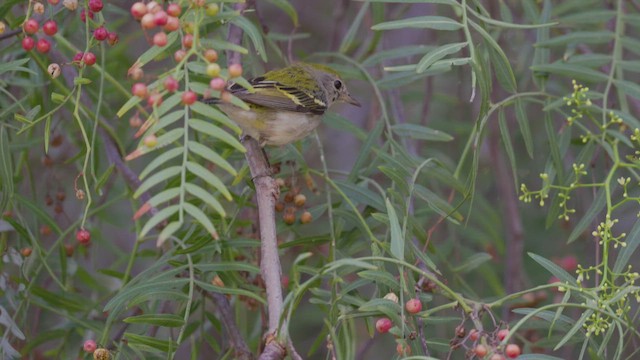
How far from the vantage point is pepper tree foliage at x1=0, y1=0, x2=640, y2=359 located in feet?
8.18

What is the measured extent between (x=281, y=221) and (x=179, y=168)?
4.58ft

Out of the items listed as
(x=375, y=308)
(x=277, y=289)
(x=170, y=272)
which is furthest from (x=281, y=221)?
(x=375, y=308)

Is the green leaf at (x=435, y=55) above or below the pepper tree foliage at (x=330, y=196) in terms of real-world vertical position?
above

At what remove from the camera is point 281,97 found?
13.4 feet

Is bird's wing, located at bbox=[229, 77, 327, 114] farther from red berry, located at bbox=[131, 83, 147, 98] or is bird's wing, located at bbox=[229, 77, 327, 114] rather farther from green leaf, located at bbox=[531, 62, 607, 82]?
red berry, located at bbox=[131, 83, 147, 98]

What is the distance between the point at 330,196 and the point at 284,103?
68 cm

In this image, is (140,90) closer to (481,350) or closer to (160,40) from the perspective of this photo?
(160,40)

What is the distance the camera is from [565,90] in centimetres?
466

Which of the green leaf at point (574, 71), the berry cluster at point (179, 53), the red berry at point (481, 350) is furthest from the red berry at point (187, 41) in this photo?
the green leaf at point (574, 71)

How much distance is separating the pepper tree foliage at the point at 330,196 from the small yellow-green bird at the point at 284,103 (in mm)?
116

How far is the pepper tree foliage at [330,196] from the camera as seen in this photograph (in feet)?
8.18

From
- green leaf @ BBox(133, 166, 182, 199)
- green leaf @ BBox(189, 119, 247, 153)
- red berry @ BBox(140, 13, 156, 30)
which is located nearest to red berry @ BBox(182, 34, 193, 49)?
red berry @ BBox(140, 13, 156, 30)

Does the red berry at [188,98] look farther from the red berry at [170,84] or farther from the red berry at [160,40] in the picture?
the red berry at [160,40]

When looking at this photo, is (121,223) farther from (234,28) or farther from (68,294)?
(234,28)
